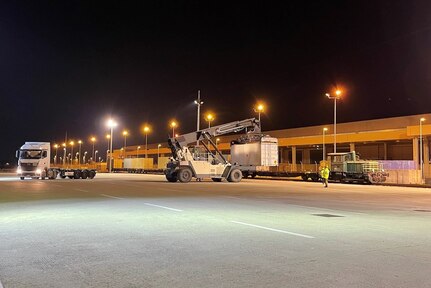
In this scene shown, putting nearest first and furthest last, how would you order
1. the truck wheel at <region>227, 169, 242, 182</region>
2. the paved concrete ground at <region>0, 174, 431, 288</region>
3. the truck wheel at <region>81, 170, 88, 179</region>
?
the paved concrete ground at <region>0, 174, 431, 288</region>, the truck wheel at <region>227, 169, 242, 182</region>, the truck wheel at <region>81, 170, 88, 179</region>

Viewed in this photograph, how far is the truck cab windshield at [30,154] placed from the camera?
39875 millimetres

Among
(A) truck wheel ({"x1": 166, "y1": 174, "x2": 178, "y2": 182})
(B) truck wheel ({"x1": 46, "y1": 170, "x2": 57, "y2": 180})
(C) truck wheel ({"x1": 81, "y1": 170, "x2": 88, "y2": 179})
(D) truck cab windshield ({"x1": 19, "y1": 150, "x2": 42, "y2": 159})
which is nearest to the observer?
(A) truck wheel ({"x1": 166, "y1": 174, "x2": 178, "y2": 182})

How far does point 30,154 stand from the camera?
40.0m

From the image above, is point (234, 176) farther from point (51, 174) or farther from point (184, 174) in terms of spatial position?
point (51, 174)

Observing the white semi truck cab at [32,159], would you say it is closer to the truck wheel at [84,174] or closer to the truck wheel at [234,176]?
the truck wheel at [84,174]

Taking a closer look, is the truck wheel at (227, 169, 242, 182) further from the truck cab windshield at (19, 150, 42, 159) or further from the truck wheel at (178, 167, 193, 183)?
the truck cab windshield at (19, 150, 42, 159)

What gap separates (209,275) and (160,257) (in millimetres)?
1471

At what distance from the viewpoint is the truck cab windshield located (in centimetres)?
3988

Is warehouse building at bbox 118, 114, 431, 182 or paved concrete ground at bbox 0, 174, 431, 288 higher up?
warehouse building at bbox 118, 114, 431, 182

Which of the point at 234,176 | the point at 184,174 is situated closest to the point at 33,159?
the point at 184,174

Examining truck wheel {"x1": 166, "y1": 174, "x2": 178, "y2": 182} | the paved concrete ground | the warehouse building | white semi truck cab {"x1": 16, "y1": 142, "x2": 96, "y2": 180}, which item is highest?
the warehouse building

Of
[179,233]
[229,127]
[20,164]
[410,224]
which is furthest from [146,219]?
[20,164]

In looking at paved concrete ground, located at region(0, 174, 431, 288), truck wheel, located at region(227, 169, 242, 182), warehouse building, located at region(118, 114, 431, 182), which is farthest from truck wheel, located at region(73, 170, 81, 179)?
paved concrete ground, located at region(0, 174, 431, 288)

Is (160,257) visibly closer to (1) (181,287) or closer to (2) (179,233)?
(1) (181,287)
